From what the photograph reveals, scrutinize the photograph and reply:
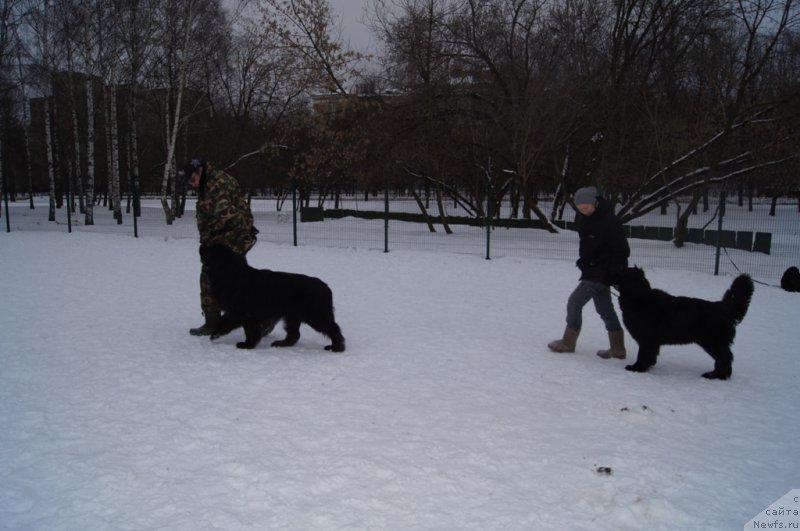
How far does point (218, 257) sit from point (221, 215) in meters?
0.49

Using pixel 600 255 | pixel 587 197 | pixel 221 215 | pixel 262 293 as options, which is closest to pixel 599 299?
pixel 600 255

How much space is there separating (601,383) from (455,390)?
1296mm

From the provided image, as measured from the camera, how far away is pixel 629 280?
193 inches

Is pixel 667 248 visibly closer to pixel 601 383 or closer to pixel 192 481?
pixel 601 383

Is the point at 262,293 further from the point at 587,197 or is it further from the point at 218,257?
the point at 587,197

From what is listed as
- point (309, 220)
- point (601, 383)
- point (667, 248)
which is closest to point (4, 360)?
point (601, 383)

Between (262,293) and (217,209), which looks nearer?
(262,293)

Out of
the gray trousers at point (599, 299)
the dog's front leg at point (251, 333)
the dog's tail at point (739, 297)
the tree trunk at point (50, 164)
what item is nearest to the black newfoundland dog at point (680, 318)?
the dog's tail at point (739, 297)

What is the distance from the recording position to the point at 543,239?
16.4 meters

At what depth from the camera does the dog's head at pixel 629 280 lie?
4871 millimetres

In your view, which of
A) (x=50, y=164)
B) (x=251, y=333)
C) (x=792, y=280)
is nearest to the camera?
(x=251, y=333)

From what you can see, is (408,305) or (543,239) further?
(543,239)

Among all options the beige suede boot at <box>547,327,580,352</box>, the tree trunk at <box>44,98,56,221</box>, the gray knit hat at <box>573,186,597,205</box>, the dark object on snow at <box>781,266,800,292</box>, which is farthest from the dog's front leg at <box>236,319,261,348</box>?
the tree trunk at <box>44,98,56,221</box>

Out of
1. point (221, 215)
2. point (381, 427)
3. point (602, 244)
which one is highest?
point (221, 215)
